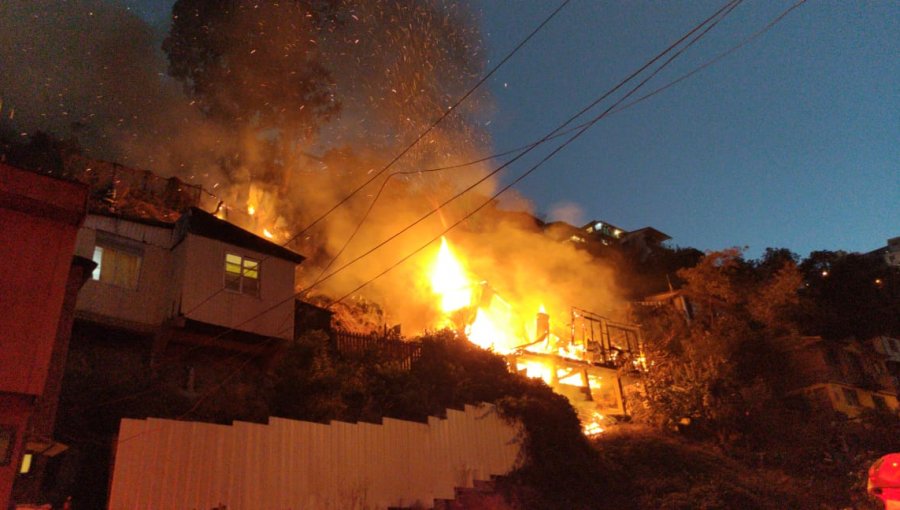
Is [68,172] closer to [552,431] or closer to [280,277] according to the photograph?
[280,277]

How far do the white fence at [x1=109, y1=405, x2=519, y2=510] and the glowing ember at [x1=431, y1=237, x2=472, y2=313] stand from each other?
1463cm

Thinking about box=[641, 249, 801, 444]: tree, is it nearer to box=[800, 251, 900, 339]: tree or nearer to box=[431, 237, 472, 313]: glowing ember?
box=[800, 251, 900, 339]: tree

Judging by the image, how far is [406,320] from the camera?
30344 mm

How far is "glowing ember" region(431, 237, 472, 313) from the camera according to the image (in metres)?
29.6

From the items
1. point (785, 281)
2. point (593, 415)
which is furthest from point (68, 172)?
point (785, 281)

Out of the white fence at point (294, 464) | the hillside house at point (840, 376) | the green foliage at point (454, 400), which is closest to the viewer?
the white fence at point (294, 464)

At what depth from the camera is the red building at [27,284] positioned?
8.35 metres

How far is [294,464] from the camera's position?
1097 cm

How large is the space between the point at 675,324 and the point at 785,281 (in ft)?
21.0

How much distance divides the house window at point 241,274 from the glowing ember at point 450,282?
12.4 metres

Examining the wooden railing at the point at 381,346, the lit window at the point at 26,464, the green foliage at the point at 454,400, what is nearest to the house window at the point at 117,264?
the green foliage at the point at 454,400

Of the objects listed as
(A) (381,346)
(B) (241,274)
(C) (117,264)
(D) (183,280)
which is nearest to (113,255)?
(C) (117,264)

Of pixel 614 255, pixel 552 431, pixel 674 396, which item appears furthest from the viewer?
pixel 614 255

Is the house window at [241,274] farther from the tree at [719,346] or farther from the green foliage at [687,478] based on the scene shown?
the tree at [719,346]
